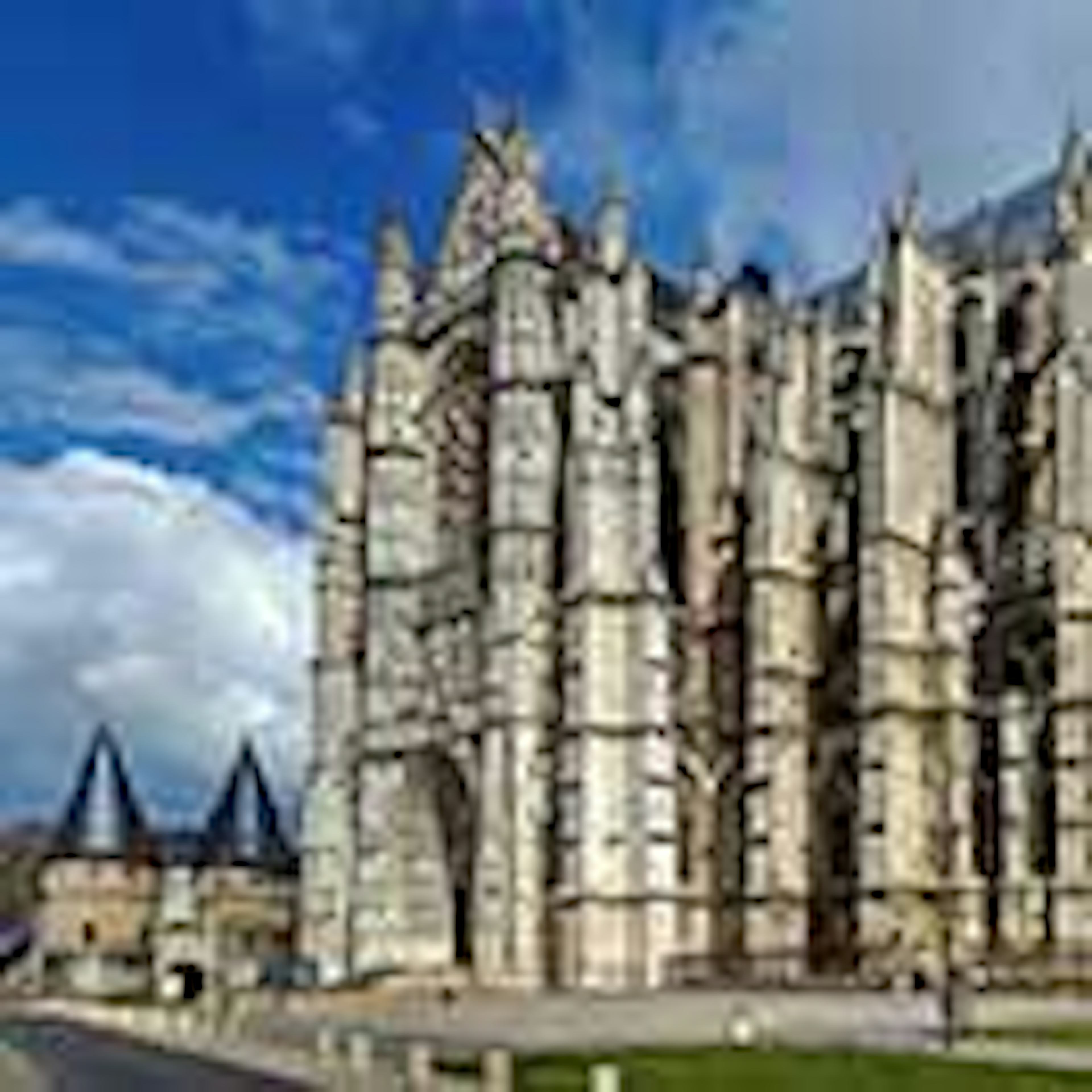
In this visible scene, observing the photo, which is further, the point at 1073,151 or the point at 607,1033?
the point at 1073,151

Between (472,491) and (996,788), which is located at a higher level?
(472,491)

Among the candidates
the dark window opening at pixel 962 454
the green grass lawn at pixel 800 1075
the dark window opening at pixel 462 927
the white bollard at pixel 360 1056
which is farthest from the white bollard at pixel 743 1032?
the dark window opening at pixel 462 927

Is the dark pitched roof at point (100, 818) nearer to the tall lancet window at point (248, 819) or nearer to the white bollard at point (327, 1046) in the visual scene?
the tall lancet window at point (248, 819)

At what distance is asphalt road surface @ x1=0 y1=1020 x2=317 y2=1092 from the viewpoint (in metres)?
31.6

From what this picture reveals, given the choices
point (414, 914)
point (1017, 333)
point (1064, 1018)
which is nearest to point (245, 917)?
point (414, 914)

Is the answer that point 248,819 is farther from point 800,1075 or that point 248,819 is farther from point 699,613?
point 800,1075

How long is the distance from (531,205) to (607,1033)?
93.4 ft

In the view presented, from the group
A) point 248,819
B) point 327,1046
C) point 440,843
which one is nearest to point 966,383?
point 440,843

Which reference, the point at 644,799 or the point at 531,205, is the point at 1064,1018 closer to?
the point at 644,799

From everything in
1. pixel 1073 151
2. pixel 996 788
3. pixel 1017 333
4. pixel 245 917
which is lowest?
pixel 245 917

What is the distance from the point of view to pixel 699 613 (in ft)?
200

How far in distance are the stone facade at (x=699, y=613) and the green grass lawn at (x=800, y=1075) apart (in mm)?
15897

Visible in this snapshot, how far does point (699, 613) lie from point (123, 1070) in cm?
2702

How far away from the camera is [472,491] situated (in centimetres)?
6725
